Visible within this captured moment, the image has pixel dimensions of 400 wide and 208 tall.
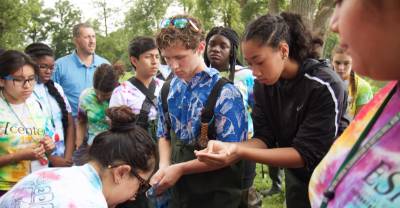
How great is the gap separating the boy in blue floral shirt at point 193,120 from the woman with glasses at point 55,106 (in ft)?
4.66

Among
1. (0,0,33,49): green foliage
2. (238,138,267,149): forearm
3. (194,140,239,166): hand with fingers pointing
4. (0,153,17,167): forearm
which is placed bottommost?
(0,153,17,167): forearm

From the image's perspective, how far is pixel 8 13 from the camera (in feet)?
59.9

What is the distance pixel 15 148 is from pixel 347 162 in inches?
102

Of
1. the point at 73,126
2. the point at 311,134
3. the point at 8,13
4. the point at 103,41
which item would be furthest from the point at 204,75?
the point at 103,41

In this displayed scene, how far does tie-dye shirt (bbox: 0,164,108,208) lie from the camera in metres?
1.64

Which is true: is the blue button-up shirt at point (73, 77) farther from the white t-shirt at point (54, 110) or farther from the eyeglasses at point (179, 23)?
the eyeglasses at point (179, 23)

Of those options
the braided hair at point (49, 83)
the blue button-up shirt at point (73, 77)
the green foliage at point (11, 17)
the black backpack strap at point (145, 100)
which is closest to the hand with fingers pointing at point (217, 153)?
the black backpack strap at point (145, 100)

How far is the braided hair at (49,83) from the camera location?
3.79m

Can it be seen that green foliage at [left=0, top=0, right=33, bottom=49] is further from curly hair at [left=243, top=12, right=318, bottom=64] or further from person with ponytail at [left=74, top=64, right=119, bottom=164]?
curly hair at [left=243, top=12, right=318, bottom=64]

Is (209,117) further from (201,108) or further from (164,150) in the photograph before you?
(164,150)

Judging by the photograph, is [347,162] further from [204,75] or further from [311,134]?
[204,75]

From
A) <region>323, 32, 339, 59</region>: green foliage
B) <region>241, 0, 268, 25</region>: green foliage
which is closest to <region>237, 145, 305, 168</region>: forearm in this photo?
<region>323, 32, 339, 59</region>: green foliage

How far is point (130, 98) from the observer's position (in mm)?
3482

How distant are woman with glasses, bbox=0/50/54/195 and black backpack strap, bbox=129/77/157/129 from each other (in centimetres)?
74
